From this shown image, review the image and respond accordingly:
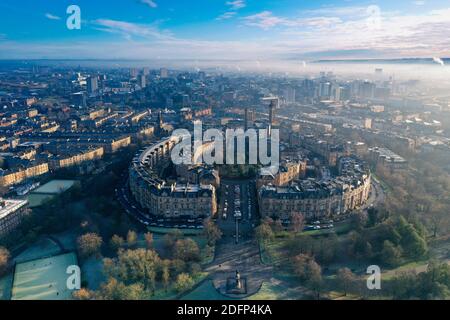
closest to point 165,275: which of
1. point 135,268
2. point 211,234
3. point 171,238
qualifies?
point 135,268

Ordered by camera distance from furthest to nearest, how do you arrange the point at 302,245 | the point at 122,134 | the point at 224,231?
1. the point at 122,134
2. the point at 224,231
3. the point at 302,245

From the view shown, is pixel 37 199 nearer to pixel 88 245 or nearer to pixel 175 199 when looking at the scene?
pixel 88 245

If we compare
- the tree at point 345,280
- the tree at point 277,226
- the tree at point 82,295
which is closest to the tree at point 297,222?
the tree at point 277,226

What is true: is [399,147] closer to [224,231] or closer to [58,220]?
[224,231]

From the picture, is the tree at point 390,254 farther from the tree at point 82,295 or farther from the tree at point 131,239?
the tree at point 82,295

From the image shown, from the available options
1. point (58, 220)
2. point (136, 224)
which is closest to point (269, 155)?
point (136, 224)

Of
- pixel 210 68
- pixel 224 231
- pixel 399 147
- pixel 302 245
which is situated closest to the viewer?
pixel 302 245
